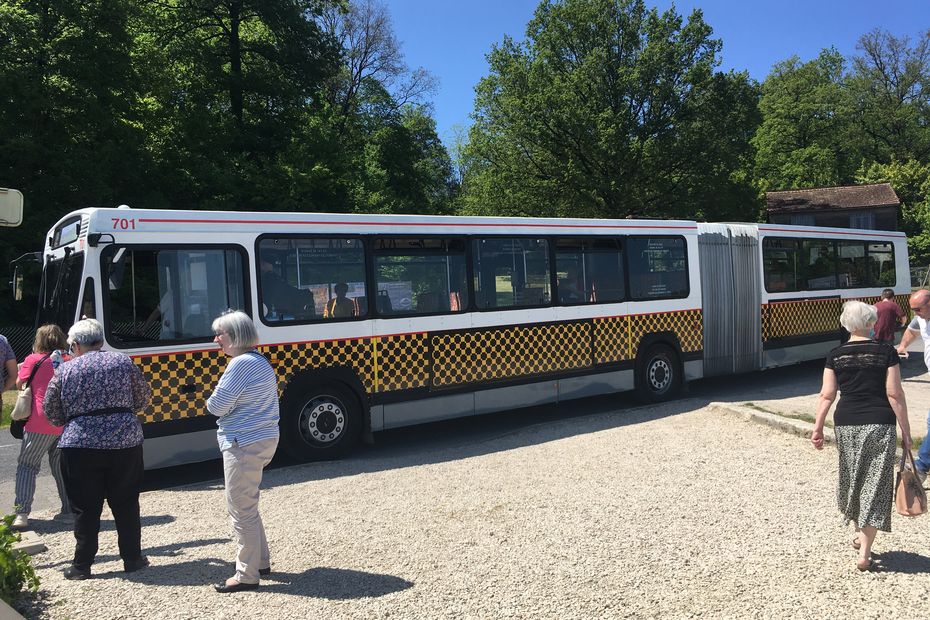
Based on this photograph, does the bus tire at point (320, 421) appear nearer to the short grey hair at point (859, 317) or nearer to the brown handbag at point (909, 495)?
the short grey hair at point (859, 317)

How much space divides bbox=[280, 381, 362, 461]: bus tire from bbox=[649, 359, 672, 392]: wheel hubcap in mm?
5202

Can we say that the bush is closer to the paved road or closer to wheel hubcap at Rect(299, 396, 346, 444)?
the paved road

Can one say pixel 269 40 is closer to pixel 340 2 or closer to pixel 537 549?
pixel 340 2

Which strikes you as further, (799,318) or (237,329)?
(799,318)

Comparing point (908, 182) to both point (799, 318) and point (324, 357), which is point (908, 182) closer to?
point (799, 318)

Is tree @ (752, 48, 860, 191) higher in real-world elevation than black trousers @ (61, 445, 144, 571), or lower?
higher

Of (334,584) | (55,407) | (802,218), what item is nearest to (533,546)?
(334,584)

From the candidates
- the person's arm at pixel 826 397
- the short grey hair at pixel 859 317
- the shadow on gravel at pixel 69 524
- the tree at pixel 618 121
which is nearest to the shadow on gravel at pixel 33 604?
the shadow on gravel at pixel 69 524

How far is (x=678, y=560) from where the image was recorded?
476 cm

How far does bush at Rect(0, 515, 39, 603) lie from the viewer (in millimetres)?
4059

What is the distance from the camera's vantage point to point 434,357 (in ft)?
30.1

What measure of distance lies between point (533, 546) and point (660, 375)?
7166 millimetres

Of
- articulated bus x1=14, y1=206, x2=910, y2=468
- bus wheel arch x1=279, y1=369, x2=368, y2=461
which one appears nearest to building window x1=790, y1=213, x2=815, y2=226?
articulated bus x1=14, y1=206, x2=910, y2=468

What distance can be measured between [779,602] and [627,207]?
30.9m
